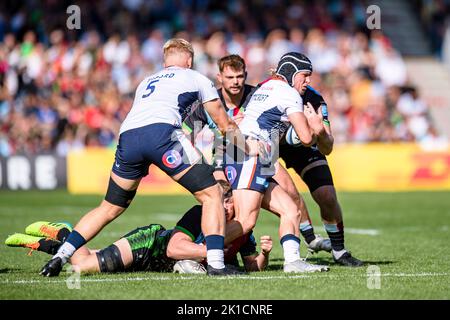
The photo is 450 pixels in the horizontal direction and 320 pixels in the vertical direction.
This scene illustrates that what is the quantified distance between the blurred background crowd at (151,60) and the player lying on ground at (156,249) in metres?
14.3

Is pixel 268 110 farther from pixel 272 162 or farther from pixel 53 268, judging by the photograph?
pixel 53 268

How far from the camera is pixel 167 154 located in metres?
7.95

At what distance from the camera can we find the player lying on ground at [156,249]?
8.49 meters

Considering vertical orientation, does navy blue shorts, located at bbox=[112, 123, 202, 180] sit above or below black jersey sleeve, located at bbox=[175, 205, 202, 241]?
above

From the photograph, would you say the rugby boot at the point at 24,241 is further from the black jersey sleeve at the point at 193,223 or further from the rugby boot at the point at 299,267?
the rugby boot at the point at 299,267

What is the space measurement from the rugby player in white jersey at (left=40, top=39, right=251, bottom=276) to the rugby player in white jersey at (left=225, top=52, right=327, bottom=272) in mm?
501

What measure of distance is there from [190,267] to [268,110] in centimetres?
173

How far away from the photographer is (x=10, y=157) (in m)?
22.6

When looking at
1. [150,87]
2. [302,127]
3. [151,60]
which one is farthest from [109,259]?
[151,60]

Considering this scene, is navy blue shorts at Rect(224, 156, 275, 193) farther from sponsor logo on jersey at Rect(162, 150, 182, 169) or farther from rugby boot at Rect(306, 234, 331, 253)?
rugby boot at Rect(306, 234, 331, 253)

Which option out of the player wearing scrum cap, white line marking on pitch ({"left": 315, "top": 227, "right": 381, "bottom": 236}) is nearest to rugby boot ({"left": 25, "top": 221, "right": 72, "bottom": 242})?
the player wearing scrum cap

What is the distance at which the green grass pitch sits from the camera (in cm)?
720

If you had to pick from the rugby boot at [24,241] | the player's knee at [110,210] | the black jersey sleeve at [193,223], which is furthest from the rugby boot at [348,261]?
the rugby boot at [24,241]
